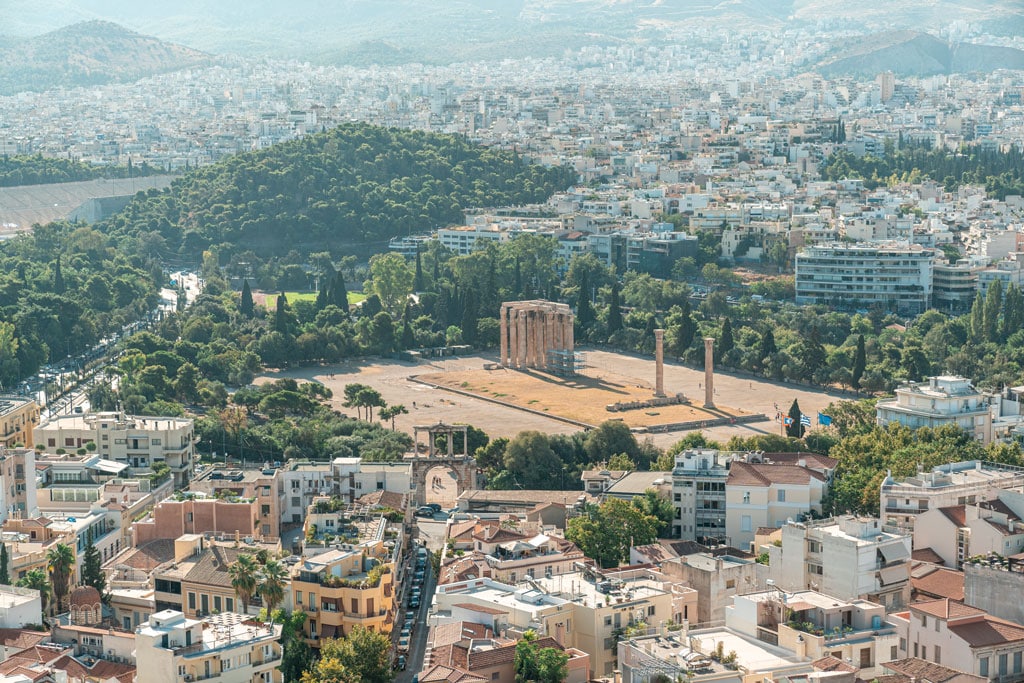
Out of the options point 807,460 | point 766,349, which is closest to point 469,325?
point 766,349

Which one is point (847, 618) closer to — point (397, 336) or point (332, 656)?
point (332, 656)

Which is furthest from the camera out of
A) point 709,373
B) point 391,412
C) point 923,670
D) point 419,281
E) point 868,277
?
point 419,281

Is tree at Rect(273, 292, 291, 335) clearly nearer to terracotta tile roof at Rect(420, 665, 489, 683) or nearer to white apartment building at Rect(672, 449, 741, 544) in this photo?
white apartment building at Rect(672, 449, 741, 544)

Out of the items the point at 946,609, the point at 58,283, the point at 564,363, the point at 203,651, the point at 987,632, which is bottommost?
the point at 564,363

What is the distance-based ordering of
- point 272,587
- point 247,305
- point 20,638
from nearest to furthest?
point 20,638 < point 272,587 < point 247,305

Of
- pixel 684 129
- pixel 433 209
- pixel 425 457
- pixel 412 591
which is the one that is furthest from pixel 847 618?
pixel 684 129

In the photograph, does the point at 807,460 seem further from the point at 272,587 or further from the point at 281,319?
the point at 281,319
